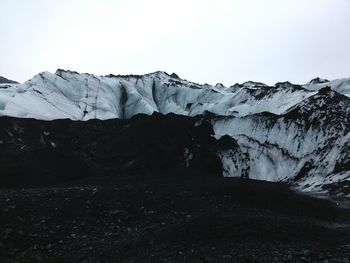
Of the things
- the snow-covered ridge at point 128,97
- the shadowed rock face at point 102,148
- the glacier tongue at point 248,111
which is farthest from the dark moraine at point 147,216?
the snow-covered ridge at point 128,97

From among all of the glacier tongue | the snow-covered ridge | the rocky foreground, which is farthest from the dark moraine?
the snow-covered ridge

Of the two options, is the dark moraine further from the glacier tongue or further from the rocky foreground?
the glacier tongue

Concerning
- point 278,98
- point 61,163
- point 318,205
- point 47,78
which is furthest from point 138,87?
point 318,205

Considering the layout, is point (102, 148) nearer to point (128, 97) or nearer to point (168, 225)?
point (168, 225)

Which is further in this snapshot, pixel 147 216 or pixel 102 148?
pixel 102 148

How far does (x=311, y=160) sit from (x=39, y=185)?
81.7 ft

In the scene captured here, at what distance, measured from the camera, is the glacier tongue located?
44.8m

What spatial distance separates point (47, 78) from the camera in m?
80.4

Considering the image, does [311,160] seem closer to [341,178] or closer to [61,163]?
[341,178]

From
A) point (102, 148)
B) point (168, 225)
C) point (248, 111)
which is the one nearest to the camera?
point (168, 225)

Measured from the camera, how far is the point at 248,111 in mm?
69188

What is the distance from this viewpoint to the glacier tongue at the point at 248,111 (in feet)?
147

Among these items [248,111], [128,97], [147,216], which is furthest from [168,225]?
[128,97]

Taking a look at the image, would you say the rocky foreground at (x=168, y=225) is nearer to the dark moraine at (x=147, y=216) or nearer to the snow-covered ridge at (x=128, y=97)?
the dark moraine at (x=147, y=216)
